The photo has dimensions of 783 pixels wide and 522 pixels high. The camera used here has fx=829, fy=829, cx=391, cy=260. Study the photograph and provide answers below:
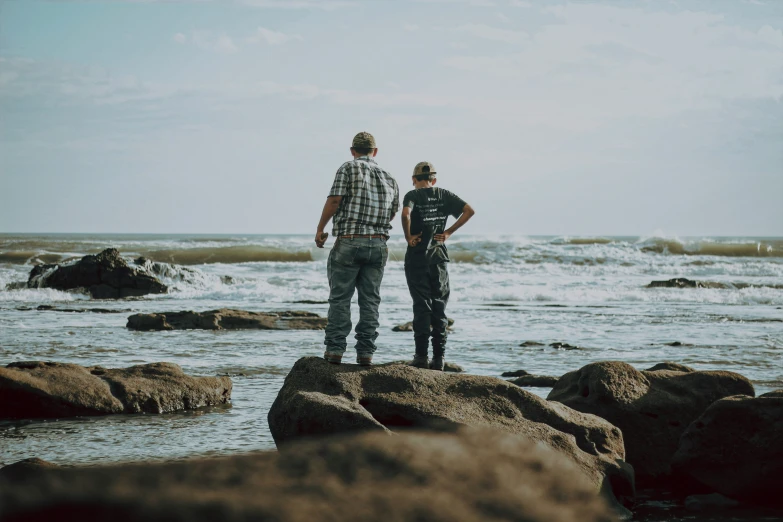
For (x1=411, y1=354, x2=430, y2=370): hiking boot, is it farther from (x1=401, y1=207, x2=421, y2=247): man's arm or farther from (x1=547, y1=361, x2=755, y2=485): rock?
(x1=547, y1=361, x2=755, y2=485): rock

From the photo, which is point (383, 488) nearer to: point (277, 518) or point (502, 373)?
point (277, 518)

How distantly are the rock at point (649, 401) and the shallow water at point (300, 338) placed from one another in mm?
1888

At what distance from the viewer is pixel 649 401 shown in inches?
222

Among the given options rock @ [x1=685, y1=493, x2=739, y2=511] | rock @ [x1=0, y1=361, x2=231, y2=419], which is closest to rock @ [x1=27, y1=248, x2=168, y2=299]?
rock @ [x1=0, y1=361, x2=231, y2=419]

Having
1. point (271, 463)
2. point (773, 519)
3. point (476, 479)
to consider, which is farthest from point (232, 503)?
point (773, 519)

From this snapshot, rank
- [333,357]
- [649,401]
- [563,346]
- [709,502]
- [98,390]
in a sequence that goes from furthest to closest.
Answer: [563,346]
[98,390]
[333,357]
[649,401]
[709,502]

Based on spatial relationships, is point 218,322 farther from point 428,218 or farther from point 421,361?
point 428,218

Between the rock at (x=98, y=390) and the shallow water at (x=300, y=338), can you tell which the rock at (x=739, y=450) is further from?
the rock at (x=98, y=390)

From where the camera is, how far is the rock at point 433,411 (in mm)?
4609

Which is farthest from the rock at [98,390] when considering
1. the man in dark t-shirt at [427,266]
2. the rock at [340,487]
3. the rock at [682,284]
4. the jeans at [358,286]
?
the rock at [682,284]

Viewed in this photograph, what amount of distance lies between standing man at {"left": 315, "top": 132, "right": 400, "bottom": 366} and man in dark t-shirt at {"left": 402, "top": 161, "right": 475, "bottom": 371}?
0.90 metres

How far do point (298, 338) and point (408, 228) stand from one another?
5.37 meters

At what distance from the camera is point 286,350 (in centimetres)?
1065

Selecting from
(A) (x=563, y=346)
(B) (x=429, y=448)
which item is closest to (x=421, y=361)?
(A) (x=563, y=346)
